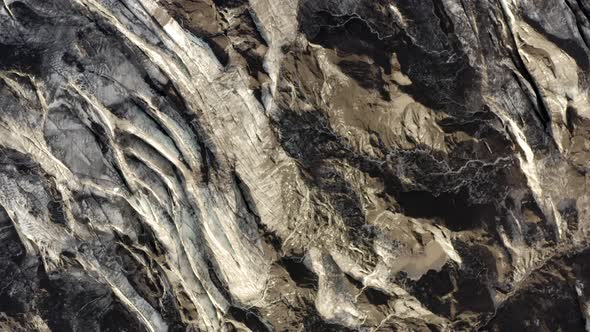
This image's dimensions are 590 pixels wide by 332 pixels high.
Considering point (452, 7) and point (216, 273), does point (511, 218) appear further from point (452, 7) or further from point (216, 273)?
point (216, 273)

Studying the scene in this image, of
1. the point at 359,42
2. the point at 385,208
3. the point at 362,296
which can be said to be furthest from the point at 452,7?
the point at 362,296


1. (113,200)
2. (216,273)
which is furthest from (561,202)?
(113,200)

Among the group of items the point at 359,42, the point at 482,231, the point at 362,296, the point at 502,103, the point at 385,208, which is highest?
the point at 359,42

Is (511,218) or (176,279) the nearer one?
(511,218)

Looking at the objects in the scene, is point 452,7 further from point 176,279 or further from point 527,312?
point 176,279

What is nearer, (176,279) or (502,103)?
(502,103)

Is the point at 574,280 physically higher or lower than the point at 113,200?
lower
